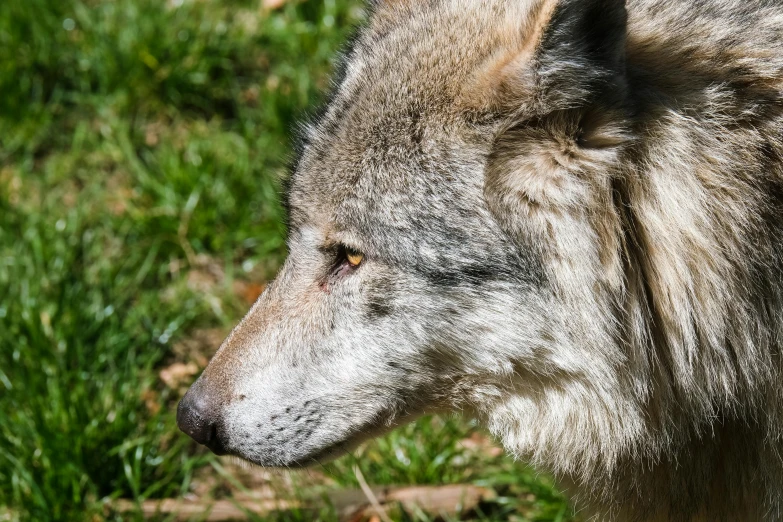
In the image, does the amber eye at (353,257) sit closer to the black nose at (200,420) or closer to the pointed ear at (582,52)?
the black nose at (200,420)

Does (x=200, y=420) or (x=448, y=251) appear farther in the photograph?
(x=200, y=420)

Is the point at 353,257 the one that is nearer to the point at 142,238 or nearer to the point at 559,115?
the point at 559,115

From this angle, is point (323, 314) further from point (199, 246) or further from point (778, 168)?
point (199, 246)

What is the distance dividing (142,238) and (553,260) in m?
3.21

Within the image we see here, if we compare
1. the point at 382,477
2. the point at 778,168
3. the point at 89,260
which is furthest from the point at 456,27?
the point at 89,260

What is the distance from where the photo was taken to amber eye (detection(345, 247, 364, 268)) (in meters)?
2.66

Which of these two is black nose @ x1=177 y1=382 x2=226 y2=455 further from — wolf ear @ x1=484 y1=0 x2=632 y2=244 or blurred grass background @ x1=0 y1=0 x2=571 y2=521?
wolf ear @ x1=484 y1=0 x2=632 y2=244

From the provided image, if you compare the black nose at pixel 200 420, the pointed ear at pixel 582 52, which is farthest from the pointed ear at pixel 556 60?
the black nose at pixel 200 420

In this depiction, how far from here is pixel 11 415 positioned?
388 centimetres

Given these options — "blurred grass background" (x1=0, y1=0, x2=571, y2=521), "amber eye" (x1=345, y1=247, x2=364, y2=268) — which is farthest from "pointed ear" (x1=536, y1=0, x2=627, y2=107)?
"blurred grass background" (x1=0, y1=0, x2=571, y2=521)

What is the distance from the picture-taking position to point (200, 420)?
2793mm

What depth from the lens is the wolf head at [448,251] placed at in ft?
7.55

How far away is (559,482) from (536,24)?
1.60m

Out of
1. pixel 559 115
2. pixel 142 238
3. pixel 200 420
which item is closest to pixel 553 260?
pixel 559 115
